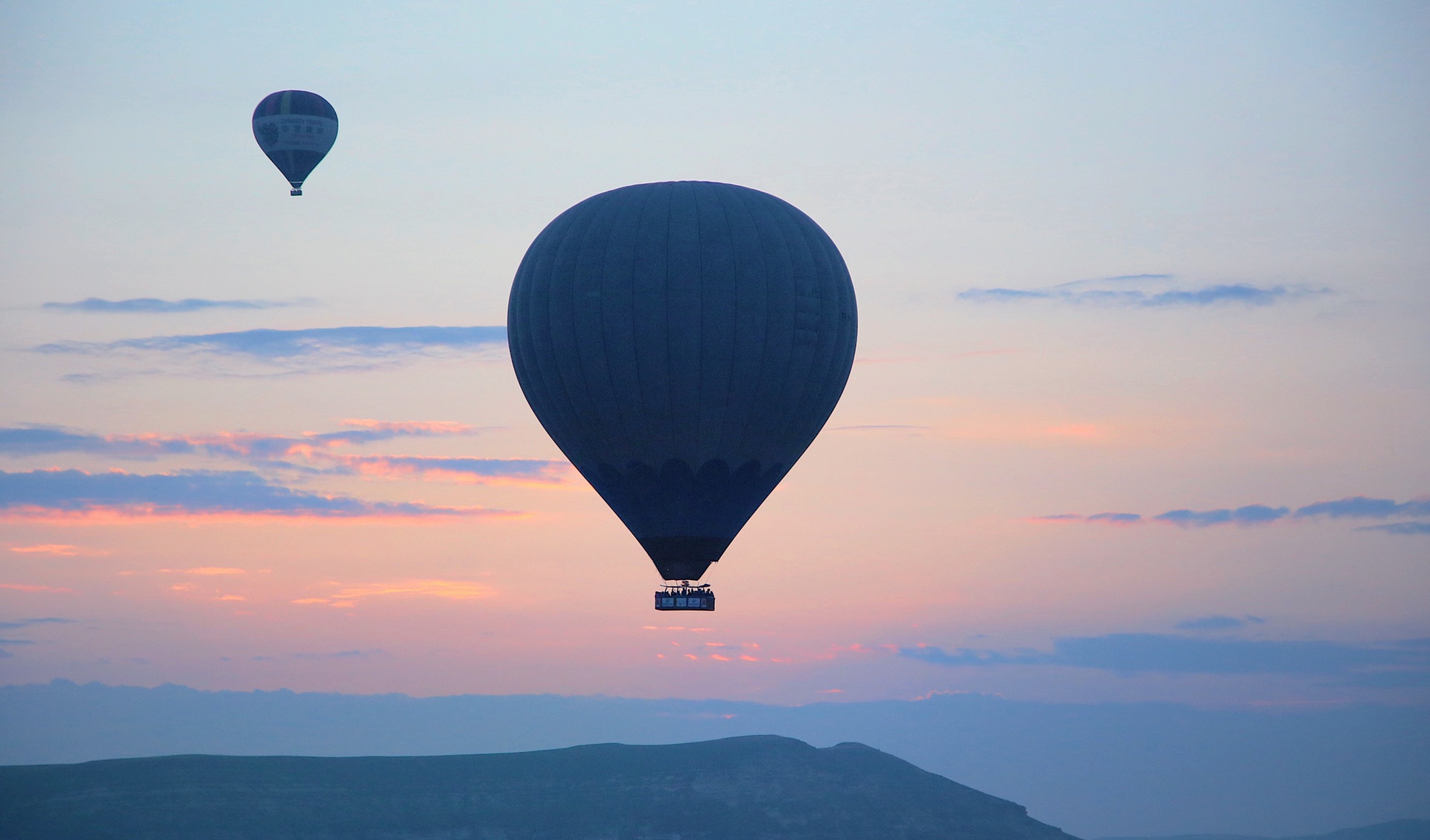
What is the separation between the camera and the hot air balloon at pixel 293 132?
8169 cm

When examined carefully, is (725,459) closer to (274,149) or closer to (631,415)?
(631,415)

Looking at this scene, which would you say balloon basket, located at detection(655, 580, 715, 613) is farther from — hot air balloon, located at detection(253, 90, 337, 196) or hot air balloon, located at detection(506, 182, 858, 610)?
hot air balloon, located at detection(253, 90, 337, 196)

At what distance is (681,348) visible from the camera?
2125 inches

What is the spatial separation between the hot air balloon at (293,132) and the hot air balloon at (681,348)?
2915cm

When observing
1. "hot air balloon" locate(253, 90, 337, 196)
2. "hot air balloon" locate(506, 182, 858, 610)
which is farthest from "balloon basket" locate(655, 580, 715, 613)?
"hot air balloon" locate(253, 90, 337, 196)

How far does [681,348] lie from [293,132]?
35.6 metres

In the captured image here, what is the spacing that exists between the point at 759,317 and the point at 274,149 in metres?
36.9

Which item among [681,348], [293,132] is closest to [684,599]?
[681,348]

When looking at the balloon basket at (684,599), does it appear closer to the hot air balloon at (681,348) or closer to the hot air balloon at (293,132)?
the hot air balloon at (681,348)

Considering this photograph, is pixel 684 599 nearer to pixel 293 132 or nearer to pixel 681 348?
pixel 681 348

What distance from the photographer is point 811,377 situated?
185 feet

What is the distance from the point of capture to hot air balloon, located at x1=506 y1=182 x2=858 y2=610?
178ft

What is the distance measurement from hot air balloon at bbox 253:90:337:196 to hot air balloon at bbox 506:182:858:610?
29.1 metres

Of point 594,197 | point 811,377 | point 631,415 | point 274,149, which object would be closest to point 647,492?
point 631,415
